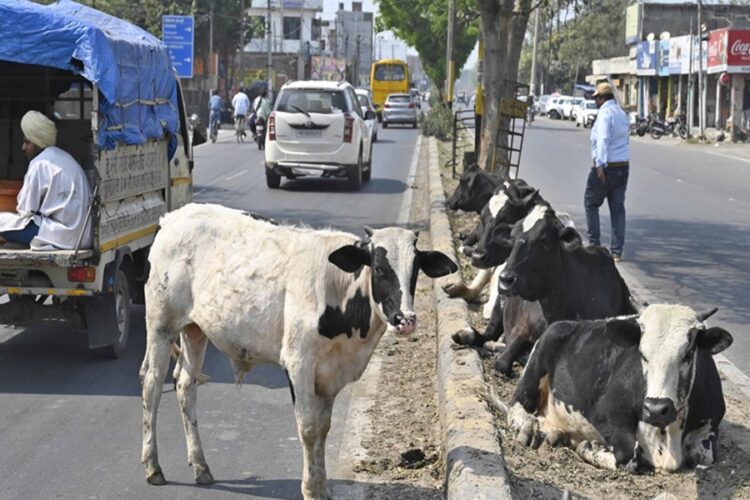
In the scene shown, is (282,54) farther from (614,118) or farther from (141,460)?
(141,460)

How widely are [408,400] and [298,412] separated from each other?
251 centimetres

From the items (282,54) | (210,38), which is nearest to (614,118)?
(210,38)

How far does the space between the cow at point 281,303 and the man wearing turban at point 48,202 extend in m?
2.23

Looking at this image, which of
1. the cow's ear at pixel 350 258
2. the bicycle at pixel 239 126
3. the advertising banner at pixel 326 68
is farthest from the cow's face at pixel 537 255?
the advertising banner at pixel 326 68

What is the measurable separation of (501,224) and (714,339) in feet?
10.2

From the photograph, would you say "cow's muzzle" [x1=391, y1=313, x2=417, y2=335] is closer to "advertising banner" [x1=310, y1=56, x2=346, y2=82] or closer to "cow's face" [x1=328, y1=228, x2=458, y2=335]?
"cow's face" [x1=328, y1=228, x2=458, y2=335]

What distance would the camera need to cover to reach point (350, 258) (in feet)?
18.0

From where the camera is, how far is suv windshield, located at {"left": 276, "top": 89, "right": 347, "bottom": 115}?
22.5 metres

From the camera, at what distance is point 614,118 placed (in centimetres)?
1320

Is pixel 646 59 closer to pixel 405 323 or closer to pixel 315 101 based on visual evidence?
pixel 315 101

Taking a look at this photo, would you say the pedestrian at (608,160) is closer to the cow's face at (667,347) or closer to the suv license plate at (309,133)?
the cow's face at (667,347)

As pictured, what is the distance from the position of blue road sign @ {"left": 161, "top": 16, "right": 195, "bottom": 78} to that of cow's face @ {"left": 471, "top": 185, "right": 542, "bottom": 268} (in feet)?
103

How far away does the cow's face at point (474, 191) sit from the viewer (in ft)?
38.7

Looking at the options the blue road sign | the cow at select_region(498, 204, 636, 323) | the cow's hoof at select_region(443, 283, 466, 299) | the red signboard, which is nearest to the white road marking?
the blue road sign
